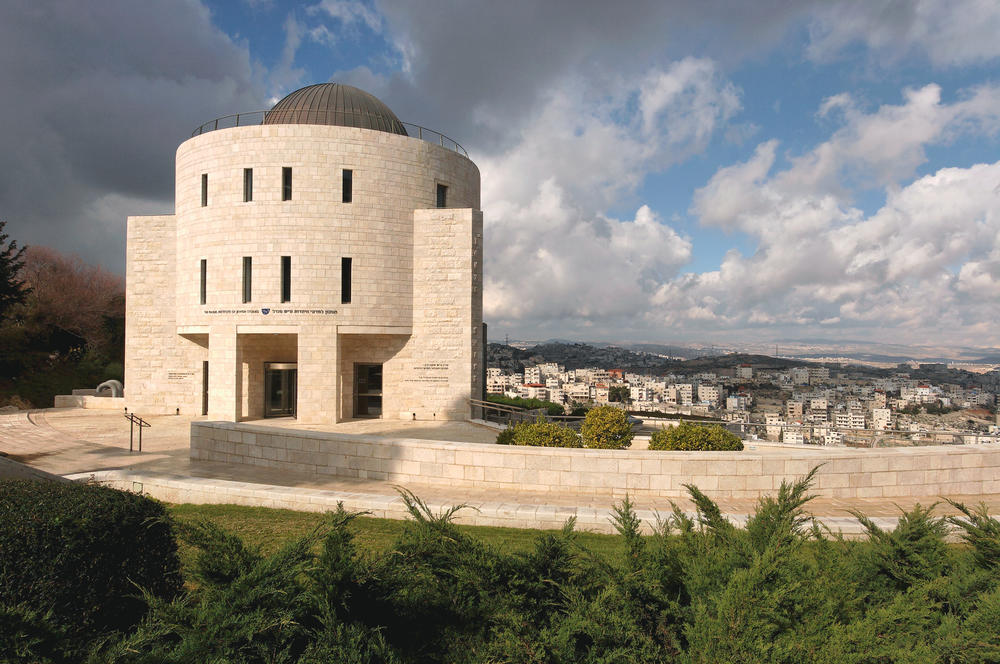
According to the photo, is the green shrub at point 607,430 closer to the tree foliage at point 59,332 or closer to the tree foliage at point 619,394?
the tree foliage at point 619,394

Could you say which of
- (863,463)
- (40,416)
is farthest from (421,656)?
(40,416)

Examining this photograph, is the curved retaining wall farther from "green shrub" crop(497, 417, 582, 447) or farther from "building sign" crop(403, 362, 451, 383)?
"building sign" crop(403, 362, 451, 383)

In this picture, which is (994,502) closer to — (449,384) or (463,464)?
(463,464)

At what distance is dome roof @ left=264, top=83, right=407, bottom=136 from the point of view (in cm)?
2233

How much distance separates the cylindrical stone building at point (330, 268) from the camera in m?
20.3

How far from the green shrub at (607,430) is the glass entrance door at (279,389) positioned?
14839 millimetres

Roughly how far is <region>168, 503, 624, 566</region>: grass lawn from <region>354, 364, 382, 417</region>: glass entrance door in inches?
540

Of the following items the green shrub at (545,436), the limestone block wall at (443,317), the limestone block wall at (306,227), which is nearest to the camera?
the green shrub at (545,436)

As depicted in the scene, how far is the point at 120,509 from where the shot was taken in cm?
411

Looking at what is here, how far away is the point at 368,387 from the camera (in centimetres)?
2219

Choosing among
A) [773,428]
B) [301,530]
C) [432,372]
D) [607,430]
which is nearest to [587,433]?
[607,430]

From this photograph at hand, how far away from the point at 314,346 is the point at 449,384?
17.4 feet

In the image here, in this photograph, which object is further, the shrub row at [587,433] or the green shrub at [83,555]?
the shrub row at [587,433]

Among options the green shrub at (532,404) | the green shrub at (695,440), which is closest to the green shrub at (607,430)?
the green shrub at (695,440)
